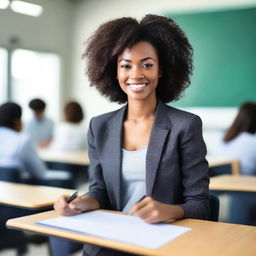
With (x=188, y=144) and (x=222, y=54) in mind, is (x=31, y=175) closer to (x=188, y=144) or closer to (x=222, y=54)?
(x=188, y=144)

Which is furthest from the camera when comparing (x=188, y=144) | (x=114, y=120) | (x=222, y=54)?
(x=222, y=54)

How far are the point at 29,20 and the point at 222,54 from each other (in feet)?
10.2

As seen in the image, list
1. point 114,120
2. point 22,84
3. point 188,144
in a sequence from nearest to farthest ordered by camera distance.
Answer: point 188,144, point 114,120, point 22,84

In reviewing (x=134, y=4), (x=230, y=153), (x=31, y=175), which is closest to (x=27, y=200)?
(x=31, y=175)

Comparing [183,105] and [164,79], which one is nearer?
[164,79]

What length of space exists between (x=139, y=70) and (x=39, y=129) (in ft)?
16.4

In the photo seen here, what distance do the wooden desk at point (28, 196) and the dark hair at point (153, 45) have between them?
0.71 m

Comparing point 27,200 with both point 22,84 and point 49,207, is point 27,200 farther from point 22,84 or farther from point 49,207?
point 22,84

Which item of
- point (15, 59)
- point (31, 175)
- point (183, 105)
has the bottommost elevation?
point (31, 175)

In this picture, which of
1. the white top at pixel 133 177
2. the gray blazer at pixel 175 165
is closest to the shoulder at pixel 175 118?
the gray blazer at pixel 175 165

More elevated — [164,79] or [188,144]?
[164,79]

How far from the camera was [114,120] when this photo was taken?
81.7 inches

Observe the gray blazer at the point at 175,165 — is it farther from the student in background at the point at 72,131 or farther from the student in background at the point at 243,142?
the student in background at the point at 72,131

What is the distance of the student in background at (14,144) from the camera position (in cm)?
401
